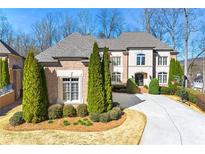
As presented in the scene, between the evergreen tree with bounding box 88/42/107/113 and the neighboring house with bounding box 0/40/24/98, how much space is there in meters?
9.27

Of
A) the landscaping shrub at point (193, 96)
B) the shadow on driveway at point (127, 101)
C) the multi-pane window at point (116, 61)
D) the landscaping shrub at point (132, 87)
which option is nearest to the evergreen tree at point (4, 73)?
the shadow on driveway at point (127, 101)

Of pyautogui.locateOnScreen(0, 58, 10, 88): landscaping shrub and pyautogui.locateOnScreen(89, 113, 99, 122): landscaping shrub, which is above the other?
pyautogui.locateOnScreen(0, 58, 10, 88): landscaping shrub

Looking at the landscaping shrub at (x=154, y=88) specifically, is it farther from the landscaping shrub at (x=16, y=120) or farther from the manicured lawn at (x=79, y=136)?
the landscaping shrub at (x=16, y=120)

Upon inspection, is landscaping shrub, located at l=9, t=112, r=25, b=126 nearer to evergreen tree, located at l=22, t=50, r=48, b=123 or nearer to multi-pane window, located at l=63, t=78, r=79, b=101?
evergreen tree, located at l=22, t=50, r=48, b=123

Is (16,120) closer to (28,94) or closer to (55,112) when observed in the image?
(28,94)

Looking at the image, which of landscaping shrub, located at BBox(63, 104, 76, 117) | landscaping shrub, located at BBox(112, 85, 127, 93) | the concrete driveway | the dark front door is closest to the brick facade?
landscaping shrub, located at BBox(63, 104, 76, 117)

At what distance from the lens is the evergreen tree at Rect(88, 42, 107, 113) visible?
11531mm

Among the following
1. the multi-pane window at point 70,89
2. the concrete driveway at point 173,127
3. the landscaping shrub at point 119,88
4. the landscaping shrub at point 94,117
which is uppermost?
the multi-pane window at point 70,89

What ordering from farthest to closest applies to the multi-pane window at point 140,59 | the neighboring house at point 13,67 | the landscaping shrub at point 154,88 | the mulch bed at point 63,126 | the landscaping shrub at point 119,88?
1. the multi-pane window at point 140,59
2. the landscaping shrub at point 119,88
3. the landscaping shrub at point 154,88
4. the neighboring house at point 13,67
5. the mulch bed at point 63,126

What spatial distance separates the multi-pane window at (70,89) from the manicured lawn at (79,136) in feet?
13.6

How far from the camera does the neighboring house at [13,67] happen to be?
16766 millimetres

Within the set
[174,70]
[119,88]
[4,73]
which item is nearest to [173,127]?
[4,73]

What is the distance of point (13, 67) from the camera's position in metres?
17.7

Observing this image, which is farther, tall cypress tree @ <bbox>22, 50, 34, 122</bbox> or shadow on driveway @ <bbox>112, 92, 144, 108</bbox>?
shadow on driveway @ <bbox>112, 92, 144, 108</bbox>
